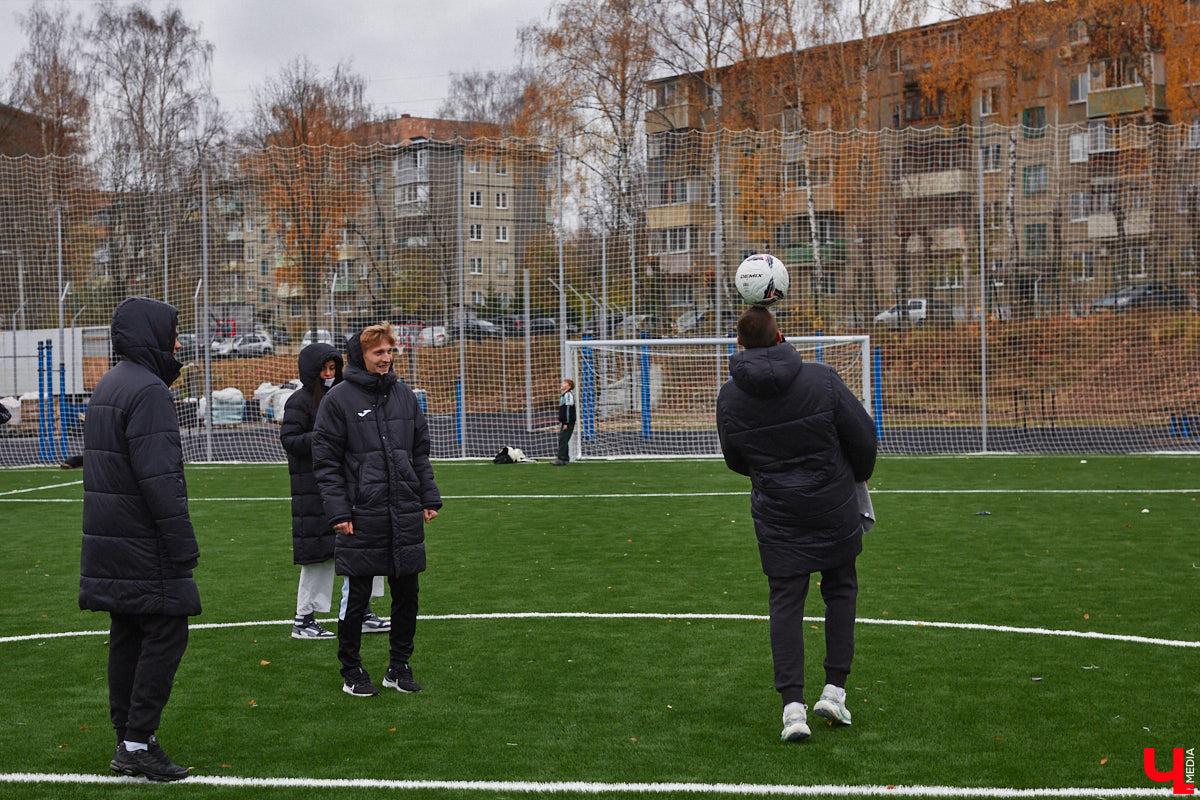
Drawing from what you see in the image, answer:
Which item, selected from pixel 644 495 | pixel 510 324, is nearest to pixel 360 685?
pixel 644 495

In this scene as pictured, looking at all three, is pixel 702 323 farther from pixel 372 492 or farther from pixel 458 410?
pixel 372 492

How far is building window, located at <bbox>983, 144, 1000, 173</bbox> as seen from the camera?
2155 centimetres

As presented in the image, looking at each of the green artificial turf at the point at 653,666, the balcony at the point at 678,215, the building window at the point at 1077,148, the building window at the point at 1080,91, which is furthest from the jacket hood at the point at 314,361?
the building window at the point at 1080,91

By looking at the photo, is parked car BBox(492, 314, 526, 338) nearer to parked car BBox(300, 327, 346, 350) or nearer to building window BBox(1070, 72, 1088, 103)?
parked car BBox(300, 327, 346, 350)

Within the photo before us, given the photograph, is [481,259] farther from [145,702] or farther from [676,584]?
[145,702]

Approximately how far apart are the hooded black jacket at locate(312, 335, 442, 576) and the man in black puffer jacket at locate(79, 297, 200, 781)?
43.2 inches

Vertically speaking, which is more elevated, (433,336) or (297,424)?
(433,336)

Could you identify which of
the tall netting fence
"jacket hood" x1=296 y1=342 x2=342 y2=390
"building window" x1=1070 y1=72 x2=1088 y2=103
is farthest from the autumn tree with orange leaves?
"building window" x1=1070 y1=72 x2=1088 y2=103

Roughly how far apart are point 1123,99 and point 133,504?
43.5 meters

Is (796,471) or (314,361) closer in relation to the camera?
(796,471)

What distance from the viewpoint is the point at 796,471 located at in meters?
5.02

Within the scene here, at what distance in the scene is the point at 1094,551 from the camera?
9.75m

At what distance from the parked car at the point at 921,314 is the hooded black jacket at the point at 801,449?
18063mm

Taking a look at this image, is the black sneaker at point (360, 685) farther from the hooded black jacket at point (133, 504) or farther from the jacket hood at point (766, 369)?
the jacket hood at point (766, 369)
